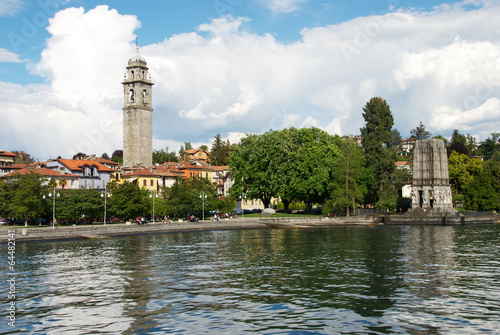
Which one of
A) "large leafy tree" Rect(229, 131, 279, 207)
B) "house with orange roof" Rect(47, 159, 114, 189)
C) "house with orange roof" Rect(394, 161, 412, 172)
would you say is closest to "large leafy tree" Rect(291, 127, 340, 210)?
"large leafy tree" Rect(229, 131, 279, 207)

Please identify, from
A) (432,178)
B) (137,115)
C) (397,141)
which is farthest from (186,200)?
(397,141)

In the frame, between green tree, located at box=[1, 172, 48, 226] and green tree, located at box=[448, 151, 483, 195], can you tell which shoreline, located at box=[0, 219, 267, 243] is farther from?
green tree, located at box=[448, 151, 483, 195]

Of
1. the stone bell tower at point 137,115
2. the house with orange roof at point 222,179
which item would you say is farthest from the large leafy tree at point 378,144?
the stone bell tower at point 137,115

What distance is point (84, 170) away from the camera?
91.3 meters

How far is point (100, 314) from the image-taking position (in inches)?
771

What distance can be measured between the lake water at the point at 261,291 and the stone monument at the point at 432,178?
4211 cm

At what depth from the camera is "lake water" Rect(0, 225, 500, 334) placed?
701 inches

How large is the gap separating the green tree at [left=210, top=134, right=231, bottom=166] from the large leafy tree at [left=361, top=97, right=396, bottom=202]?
2511 inches

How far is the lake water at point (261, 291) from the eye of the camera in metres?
17.8

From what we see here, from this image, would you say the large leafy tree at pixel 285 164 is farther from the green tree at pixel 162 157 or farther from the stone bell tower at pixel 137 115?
the green tree at pixel 162 157

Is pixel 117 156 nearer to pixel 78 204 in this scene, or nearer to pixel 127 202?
pixel 127 202

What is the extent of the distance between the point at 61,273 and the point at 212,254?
12.6 metres

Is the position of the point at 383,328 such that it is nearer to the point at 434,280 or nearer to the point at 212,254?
the point at 434,280

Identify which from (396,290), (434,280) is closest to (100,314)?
(396,290)
